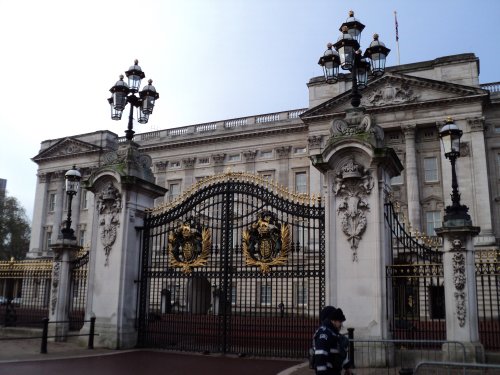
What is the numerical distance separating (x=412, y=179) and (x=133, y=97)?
94.8ft

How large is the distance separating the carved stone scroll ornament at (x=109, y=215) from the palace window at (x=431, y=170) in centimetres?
3085

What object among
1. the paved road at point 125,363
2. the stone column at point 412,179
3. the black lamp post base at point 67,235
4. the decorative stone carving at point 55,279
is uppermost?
the stone column at point 412,179

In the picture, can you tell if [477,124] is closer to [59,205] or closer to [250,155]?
[250,155]

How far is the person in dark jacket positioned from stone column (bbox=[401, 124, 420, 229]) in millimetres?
33951

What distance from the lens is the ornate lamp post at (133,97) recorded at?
1612cm

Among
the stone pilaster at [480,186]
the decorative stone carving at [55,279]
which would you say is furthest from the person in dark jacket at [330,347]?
the stone pilaster at [480,186]

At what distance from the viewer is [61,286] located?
1686cm

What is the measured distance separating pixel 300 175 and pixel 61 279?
31.5m

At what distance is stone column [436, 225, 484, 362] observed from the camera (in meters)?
10.9

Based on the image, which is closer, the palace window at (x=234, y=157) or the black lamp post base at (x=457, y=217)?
the black lamp post base at (x=457, y=217)

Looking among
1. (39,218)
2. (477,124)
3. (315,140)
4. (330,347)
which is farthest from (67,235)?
(39,218)

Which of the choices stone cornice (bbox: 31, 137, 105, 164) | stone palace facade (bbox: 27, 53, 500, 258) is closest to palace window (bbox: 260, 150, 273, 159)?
stone palace facade (bbox: 27, 53, 500, 258)

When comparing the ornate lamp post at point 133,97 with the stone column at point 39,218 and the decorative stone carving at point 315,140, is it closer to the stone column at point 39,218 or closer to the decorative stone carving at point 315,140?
the decorative stone carving at point 315,140

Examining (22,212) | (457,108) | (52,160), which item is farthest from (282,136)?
(22,212)
